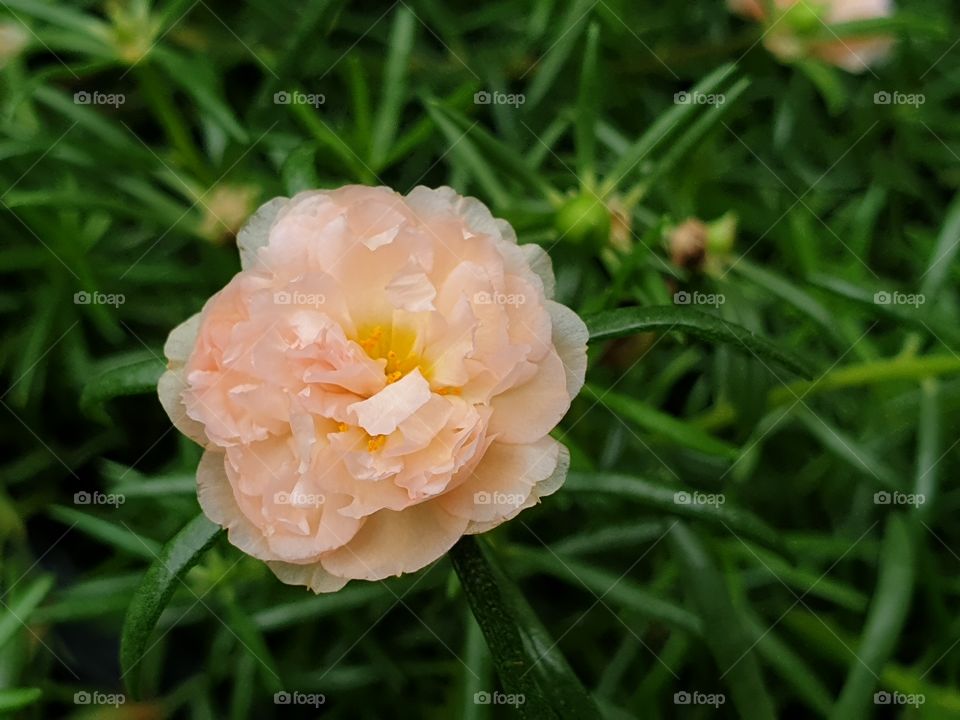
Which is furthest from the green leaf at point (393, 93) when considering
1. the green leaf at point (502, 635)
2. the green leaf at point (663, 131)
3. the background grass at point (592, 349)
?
the green leaf at point (502, 635)

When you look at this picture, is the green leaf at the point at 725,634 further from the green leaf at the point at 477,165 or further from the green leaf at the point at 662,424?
the green leaf at the point at 477,165

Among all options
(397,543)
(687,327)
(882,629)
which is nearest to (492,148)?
(687,327)

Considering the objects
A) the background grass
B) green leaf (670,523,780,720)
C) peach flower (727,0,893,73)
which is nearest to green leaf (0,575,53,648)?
the background grass

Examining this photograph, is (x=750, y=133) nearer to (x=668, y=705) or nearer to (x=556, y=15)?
(x=556, y=15)

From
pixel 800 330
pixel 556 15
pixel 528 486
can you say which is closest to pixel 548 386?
pixel 528 486

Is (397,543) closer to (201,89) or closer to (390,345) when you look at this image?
(390,345)

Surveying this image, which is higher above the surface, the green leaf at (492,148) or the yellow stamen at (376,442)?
the green leaf at (492,148)
